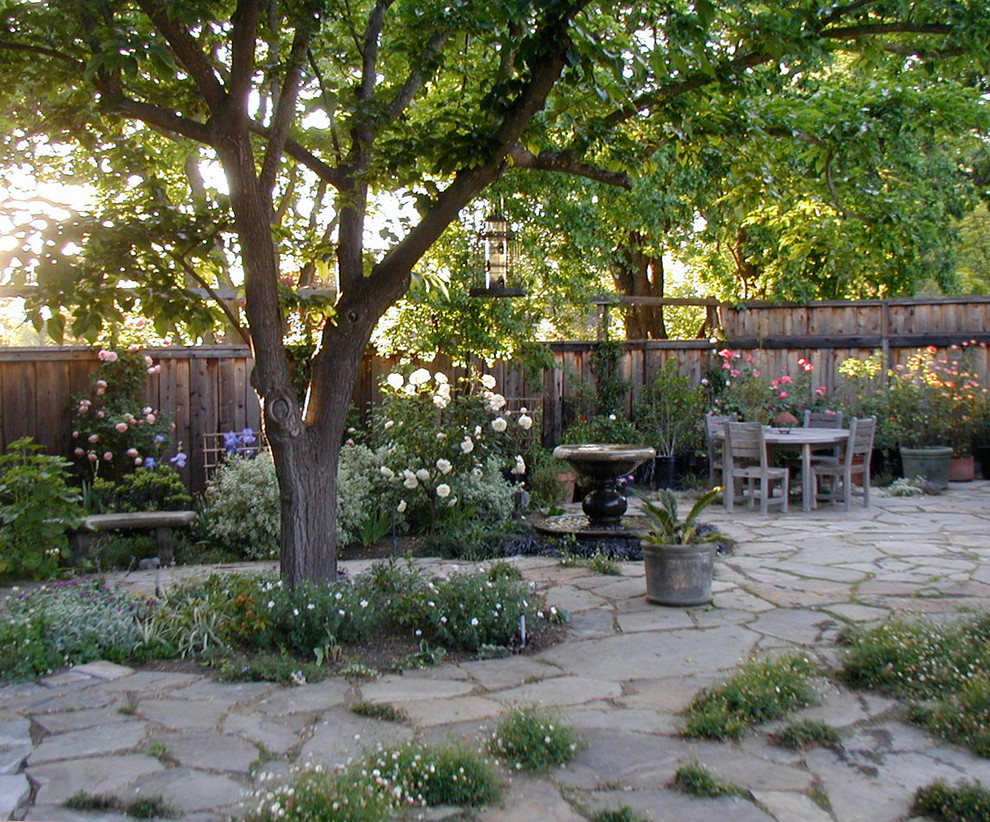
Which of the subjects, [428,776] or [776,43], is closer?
[428,776]

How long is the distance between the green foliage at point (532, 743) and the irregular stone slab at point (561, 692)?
0.50 metres

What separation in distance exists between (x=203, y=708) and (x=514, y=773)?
151 cm

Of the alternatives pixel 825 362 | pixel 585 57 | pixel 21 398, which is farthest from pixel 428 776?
pixel 825 362

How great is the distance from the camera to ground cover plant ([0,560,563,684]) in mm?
4781

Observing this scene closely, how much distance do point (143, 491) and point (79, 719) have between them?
5126 mm

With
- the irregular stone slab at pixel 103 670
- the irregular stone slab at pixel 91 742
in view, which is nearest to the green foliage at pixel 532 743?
the irregular stone slab at pixel 91 742

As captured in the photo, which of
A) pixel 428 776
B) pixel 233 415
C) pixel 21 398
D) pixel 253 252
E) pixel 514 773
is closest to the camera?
pixel 428 776

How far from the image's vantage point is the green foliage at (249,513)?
793 cm

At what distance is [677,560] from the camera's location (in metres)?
5.97

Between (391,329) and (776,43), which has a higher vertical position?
(776,43)

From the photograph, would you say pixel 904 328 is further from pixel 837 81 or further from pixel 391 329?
pixel 391 329

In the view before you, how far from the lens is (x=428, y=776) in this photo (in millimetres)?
3264

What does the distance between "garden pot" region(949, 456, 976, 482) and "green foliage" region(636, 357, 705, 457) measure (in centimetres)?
322

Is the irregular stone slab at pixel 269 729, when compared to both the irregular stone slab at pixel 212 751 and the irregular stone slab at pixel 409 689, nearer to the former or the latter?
the irregular stone slab at pixel 212 751
